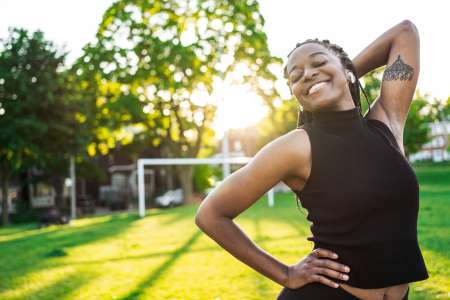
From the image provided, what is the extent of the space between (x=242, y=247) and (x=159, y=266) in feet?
21.7

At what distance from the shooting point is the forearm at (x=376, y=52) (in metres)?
2.68

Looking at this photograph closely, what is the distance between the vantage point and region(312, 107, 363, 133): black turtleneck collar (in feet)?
6.36

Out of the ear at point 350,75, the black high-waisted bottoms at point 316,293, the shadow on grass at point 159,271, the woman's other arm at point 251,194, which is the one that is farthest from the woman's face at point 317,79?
the shadow on grass at point 159,271

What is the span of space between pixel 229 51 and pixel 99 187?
24953mm

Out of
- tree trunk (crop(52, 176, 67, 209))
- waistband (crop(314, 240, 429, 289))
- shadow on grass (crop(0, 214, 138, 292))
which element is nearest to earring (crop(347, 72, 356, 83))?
waistband (crop(314, 240, 429, 289))

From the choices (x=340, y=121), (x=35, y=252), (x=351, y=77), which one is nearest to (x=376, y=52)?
(x=351, y=77)

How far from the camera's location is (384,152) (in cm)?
Answer: 192

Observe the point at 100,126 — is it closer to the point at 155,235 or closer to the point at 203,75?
the point at 203,75

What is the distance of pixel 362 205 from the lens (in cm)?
180

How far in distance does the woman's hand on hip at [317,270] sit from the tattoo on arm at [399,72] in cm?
101

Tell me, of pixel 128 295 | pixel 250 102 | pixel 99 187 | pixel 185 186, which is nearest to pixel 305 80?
pixel 128 295

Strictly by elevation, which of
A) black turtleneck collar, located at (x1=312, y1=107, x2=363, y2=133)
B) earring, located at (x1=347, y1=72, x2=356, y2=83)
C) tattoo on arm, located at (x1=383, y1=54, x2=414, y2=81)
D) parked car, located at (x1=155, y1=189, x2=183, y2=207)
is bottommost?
parked car, located at (x1=155, y1=189, x2=183, y2=207)

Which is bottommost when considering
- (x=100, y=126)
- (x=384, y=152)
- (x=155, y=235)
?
(x=155, y=235)

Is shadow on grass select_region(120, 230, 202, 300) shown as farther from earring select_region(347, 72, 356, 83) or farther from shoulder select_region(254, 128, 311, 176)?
shoulder select_region(254, 128, 311, 176)
